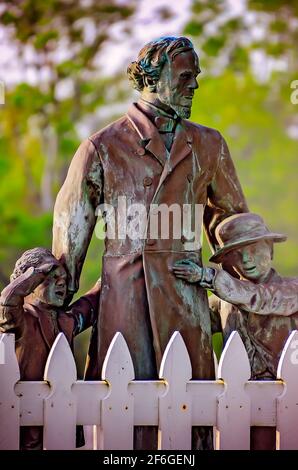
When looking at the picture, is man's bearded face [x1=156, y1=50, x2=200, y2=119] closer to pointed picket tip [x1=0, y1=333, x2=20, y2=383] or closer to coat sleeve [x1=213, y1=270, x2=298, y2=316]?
coat sleeve [x1=213, y1=270, x2=298, y2=316]

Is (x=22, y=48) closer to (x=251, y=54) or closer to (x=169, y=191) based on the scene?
(x=251, y=54)

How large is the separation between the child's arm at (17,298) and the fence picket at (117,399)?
41cm

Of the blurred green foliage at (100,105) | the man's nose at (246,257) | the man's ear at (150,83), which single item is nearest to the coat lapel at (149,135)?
the man's ear at (150,83)

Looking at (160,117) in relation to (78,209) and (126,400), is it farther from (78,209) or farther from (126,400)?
(126,400)

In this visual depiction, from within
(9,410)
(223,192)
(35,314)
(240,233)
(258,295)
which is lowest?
(9,410)

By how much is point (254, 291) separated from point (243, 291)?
52mm

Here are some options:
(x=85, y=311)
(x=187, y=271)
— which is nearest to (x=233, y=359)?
(x=187, y=271)

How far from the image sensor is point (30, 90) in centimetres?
1655

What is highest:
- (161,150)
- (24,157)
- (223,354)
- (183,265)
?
(24,157)

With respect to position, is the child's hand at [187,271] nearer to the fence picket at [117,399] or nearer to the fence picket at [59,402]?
the fence picket at [117,399]

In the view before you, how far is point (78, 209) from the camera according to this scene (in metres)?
5.41

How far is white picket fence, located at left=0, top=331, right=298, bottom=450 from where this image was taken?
5090 millimetres
